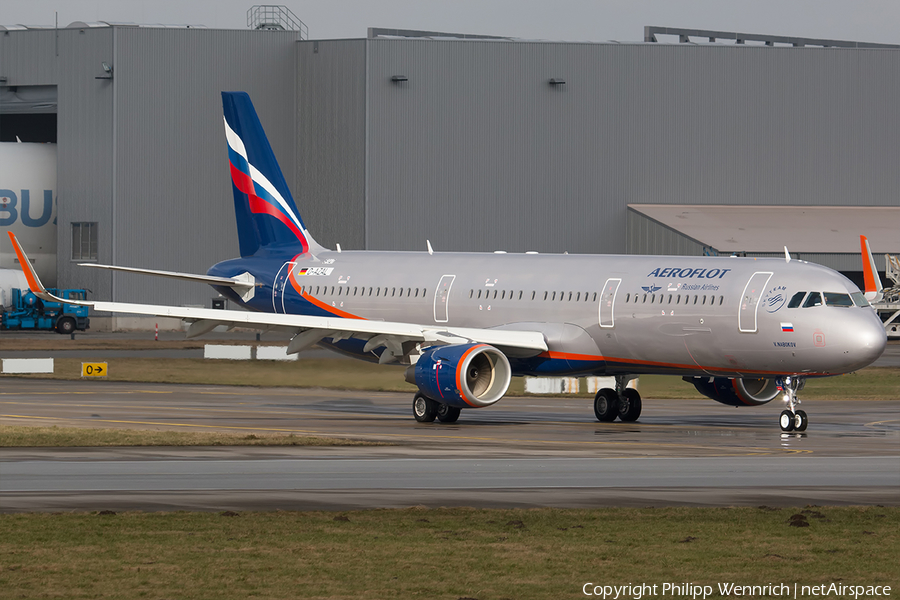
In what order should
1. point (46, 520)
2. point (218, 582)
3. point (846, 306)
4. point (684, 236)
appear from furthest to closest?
1. point (684, 236)
2. point (846, 306)
3. point (46, 520)
4. point (218, 582)

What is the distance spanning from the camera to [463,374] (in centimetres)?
3378

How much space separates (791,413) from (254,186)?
2117cm

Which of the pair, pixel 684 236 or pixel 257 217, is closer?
pixel 257 217

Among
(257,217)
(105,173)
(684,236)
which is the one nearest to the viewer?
(257,217)

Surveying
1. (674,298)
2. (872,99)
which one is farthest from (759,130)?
(674,298)

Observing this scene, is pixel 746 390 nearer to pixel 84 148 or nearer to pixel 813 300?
pixel 813 300

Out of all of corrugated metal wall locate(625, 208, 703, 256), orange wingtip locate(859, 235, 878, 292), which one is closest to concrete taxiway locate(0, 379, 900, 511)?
orange wingtip locate(859, 235, 878, 292)

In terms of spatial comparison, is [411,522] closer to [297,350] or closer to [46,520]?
[46,520]

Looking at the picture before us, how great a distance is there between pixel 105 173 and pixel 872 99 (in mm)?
51063

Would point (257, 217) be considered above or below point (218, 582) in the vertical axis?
above

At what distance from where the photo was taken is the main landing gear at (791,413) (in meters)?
33.0

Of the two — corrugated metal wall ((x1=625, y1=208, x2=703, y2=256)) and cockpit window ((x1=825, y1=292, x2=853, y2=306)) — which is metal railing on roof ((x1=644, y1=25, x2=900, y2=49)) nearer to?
corrugated metal wall ((x1=625, y1=208, x2=703, y2=256))

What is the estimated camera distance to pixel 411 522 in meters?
17.9

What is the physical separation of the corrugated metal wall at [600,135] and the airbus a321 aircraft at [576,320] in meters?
42.3
